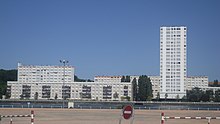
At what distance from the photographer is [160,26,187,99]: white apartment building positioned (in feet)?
577

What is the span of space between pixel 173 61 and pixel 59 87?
170 feet

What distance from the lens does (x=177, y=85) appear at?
175m

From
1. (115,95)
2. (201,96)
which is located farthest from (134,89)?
(201,96)

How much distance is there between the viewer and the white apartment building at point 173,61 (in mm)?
175875

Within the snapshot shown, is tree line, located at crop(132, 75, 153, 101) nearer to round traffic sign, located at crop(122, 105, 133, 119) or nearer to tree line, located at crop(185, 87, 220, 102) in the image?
tree line, located at crop(185, 87, 220, 102)

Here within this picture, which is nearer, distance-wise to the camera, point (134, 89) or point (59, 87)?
point (134, 89)

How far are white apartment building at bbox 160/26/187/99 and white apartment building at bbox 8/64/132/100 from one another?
55.2 feet

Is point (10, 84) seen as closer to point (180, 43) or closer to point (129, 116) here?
point (180, 43)

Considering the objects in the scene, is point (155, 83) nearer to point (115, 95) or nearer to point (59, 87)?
point (115, 95)

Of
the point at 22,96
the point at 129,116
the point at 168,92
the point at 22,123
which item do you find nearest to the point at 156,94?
the point at 168,92

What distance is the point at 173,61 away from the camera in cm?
17750

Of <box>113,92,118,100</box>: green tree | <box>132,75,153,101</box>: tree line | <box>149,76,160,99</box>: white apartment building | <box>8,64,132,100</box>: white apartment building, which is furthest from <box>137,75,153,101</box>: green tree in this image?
<box>149,76,160,99</box>: white apartment building

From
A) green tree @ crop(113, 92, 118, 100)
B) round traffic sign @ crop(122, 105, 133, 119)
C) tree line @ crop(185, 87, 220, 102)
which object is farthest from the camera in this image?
green tree @ crop(113, 92, 118, 100)

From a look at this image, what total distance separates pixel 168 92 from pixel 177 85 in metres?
6.11
